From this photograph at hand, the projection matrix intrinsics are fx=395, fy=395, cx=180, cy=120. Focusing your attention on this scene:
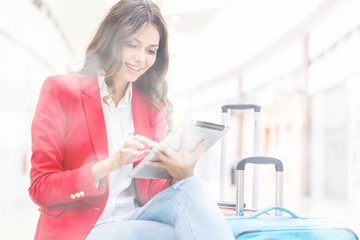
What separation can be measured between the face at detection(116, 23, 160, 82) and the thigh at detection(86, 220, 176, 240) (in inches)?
8.2

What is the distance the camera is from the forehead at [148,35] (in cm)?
54

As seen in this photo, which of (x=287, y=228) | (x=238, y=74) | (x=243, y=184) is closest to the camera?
(x=287, y=228)

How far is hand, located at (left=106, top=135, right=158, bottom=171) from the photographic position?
0.49 m

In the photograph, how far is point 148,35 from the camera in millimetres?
548

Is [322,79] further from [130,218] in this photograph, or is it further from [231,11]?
[130,218]

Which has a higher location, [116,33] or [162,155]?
[116,33]

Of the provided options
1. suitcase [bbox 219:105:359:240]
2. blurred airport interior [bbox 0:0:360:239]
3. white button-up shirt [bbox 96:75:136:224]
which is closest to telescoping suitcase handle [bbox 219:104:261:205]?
blurred airport interior [bbox 0:0:360:239]

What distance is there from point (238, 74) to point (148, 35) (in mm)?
451

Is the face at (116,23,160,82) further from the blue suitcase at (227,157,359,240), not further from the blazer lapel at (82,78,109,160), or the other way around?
the blue suitcase at (227,157,359,240)

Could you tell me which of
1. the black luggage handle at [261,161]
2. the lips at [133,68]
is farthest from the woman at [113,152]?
the black luggage handle at [261,161]

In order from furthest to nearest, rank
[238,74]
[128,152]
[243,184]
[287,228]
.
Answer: [238,74] < [243,184] < [287,228] < [128,152]

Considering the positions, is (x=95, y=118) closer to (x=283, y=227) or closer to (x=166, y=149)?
(x=166, y=149)

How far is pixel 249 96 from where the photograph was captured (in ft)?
3.31

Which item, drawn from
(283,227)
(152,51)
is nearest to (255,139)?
(283,227)
